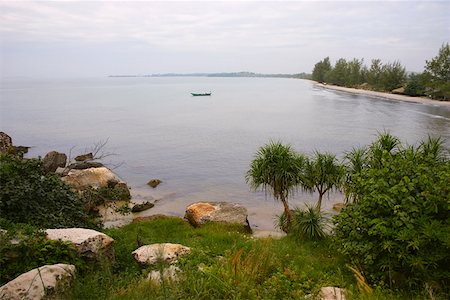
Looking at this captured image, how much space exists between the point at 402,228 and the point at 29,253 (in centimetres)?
754

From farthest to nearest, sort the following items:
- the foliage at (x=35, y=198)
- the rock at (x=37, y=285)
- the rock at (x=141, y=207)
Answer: the rock at (x=141, y=207) → the foliage at (x=35, y=198) → the rock at (x=37, y=285)

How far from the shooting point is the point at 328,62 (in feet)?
553

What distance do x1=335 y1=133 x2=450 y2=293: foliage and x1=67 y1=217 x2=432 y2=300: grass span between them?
2.10 feet

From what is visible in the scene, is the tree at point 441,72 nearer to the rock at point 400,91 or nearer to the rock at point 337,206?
the rock at point 400,91

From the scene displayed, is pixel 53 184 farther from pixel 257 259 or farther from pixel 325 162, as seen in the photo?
pixel 325 162

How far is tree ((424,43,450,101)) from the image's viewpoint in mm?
75438

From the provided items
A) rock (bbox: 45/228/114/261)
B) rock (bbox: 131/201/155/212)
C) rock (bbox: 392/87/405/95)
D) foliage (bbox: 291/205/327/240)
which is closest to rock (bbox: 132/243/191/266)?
rock (bbox: 45/228/114/261)

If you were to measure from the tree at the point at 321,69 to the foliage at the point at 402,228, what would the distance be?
16526 centimetres

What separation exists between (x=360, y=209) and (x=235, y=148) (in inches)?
1094

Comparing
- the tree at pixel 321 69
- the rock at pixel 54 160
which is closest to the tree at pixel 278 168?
the rock at pixel 54 160

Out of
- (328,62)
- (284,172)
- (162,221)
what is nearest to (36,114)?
(162,221)

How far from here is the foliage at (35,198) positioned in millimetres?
9547

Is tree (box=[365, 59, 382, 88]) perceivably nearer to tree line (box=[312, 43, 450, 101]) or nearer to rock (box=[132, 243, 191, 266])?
tree line (box=[312, 43, 450, 101])

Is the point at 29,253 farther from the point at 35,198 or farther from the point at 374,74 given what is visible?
the point at 374,74
